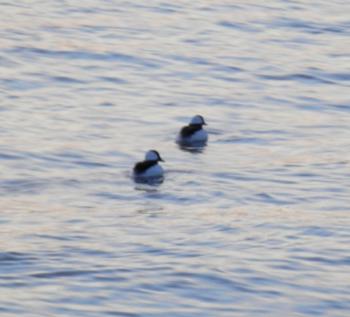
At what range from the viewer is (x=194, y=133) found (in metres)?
24.4

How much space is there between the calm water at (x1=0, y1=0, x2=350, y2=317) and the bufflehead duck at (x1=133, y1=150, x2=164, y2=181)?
0.17 metres

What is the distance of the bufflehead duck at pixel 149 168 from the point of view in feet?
72.9

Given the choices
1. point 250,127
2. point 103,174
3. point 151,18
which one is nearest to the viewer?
point 103,174

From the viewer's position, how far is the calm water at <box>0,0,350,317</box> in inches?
701

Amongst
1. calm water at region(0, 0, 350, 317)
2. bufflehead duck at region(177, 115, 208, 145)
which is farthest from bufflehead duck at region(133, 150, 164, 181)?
bufflehead duck at region(177, 115, 208, 145)

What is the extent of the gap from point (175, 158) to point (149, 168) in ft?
7.64

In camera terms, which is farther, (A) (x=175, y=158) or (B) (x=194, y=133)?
(A) (x=175, y=158)

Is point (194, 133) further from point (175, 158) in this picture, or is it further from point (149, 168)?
point (149, 168)

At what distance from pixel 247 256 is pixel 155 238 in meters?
1.28

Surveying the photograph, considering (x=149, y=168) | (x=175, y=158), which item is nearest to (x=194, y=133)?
(x=175, y=158)

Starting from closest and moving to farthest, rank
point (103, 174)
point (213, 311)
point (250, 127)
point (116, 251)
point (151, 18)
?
point (213, 311) → point (116, 251) → point (103, 174) → point (250, 127) → point (151, 18)

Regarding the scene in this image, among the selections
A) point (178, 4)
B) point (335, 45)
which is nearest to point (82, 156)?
point (335, 45)

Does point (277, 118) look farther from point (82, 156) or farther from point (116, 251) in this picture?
point (116, 251)

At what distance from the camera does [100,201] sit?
69.8 ft
